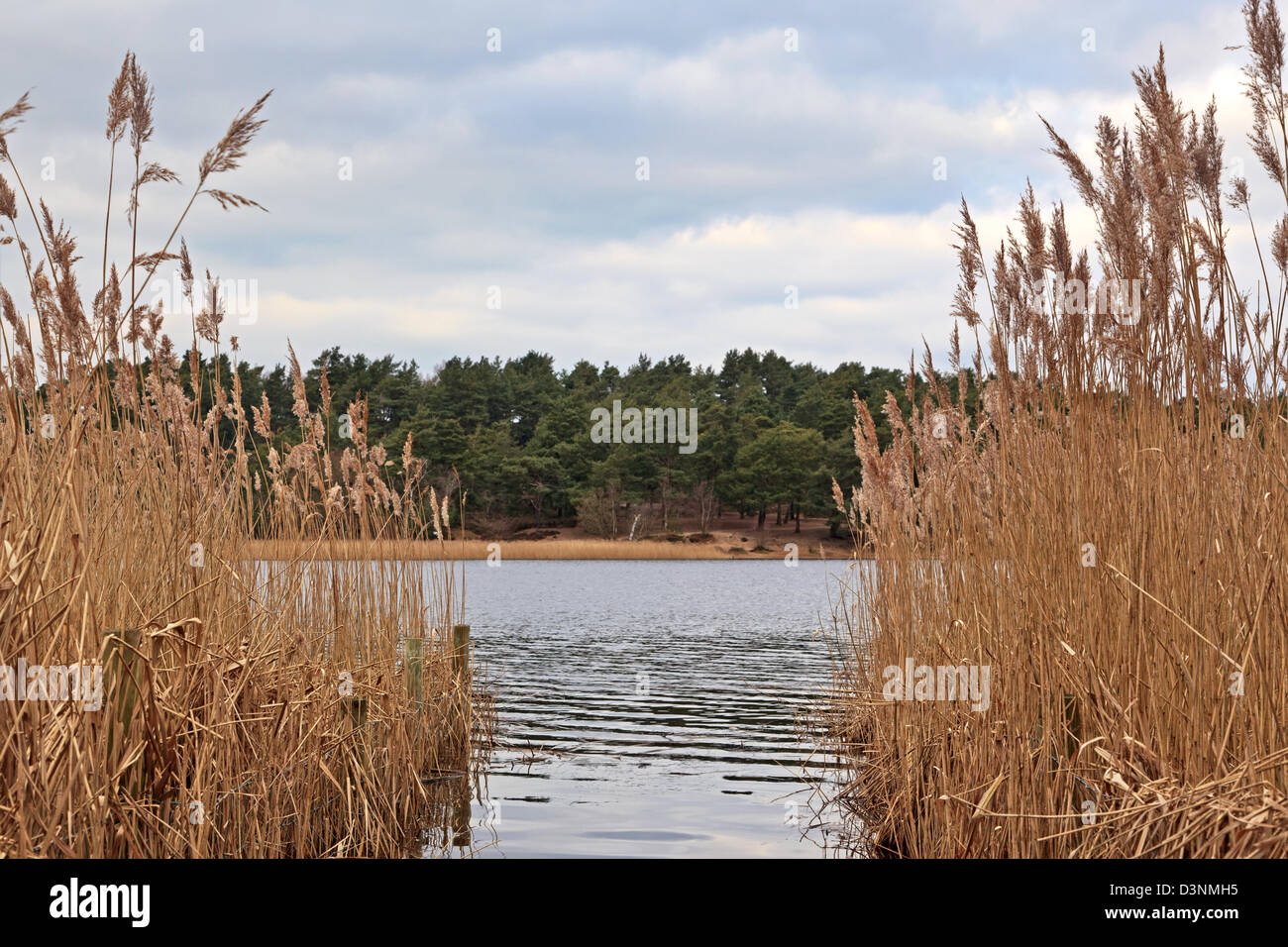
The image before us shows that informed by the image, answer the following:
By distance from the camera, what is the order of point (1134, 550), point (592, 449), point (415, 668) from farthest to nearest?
point (592, 449) → point (415, 668) → point (1134, 550)

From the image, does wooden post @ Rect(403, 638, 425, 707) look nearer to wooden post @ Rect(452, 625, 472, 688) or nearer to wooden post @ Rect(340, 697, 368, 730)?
wooden post @ Rect(452, 625, 472, 688)


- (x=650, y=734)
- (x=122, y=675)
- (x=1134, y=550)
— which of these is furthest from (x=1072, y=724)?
(x=650, y=734)

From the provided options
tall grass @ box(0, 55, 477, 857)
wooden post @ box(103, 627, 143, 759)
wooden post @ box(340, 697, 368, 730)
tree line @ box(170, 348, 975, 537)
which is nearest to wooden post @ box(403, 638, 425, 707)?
tall grass @ box(0, 55, 477, 857)

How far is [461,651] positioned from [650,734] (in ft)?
7.86

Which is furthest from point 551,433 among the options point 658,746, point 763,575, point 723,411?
point 658,746

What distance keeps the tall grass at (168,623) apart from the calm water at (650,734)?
100 cm

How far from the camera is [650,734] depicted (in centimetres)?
882

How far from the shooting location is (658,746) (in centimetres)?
827

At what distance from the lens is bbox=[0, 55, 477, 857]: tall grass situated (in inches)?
117

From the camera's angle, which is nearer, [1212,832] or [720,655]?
[1212,832]

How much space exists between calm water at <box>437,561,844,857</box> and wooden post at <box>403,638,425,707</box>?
0.77m

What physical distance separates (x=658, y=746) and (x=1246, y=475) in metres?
5.77

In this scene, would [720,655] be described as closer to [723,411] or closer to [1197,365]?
[1197,365]

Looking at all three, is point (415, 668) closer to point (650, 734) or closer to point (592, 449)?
point (650, 734)
